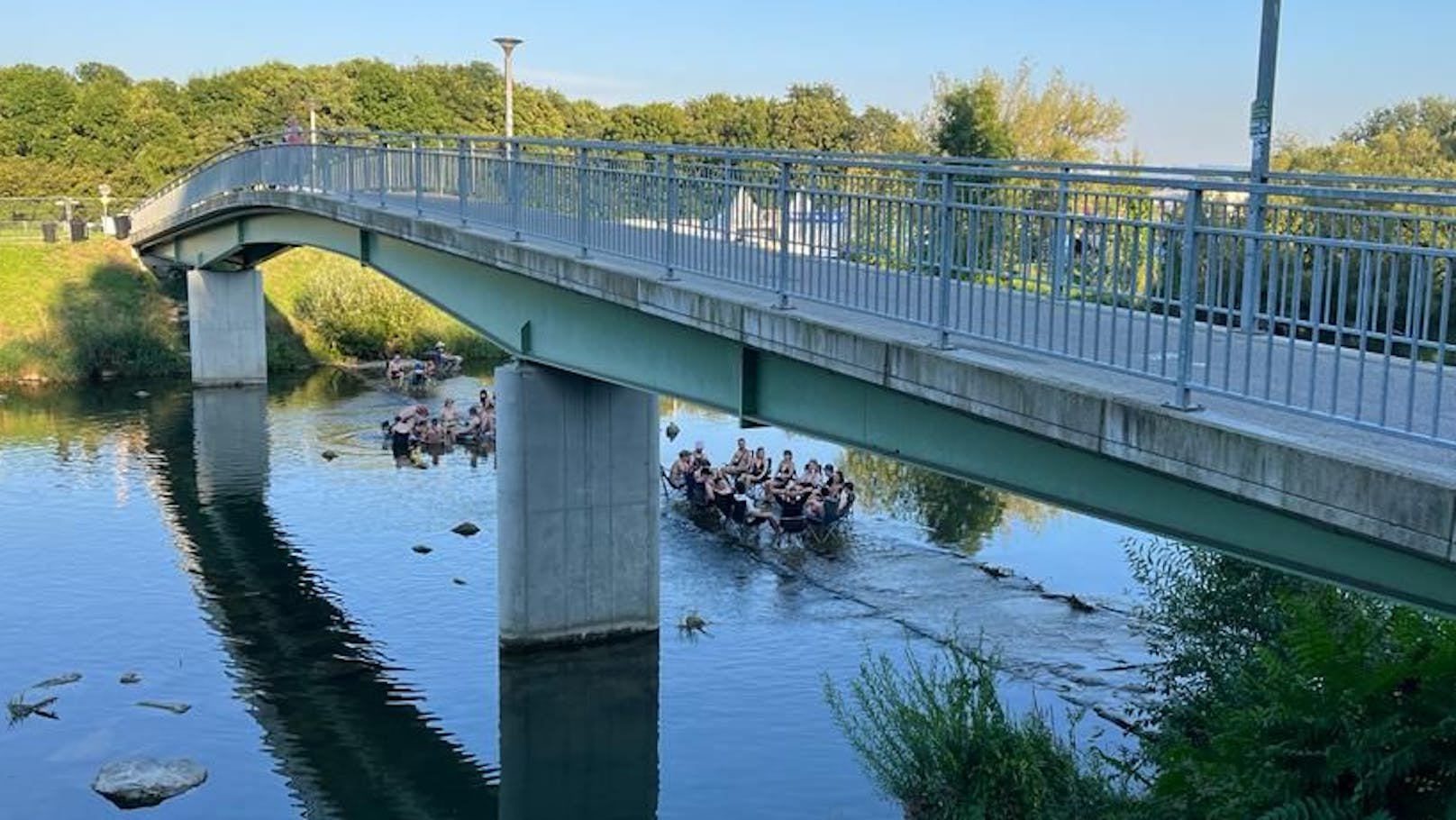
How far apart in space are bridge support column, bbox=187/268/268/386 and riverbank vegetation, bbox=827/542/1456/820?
27.5 metres

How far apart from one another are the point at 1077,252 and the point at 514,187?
927cm

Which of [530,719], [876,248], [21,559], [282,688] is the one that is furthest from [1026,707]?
[21,559]

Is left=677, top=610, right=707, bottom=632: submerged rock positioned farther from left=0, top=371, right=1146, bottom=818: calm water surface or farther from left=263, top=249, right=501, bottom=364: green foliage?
left=263, top=249, right=501, bottom=364: green foliage

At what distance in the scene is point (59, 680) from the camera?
18250mm

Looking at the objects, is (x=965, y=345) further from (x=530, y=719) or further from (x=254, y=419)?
(x=254, y=419)

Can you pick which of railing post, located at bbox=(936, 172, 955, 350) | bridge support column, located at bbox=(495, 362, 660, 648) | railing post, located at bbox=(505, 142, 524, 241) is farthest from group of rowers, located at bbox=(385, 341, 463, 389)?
railing post, located at bbox=(936, 172, 955, 350)

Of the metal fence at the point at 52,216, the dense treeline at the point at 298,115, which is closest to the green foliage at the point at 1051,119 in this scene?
the dense treeline at the point at 298,115

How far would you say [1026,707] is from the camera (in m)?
17.1

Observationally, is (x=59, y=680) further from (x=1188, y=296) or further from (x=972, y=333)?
(x=1188, y=296)

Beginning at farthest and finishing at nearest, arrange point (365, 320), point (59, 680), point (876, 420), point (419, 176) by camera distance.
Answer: point (365, 320)
point (419, 176)
point (59, 680)
point (876, 420)

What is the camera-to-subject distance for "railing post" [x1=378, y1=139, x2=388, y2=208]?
23602mm

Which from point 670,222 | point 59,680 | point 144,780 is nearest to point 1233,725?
point 670,222

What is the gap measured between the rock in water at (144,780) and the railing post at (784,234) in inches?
322

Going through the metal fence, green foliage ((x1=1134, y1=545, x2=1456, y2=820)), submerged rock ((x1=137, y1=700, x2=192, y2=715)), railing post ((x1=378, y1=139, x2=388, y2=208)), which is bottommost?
submerged rock ((x1=137, y1=700, x2=192, y2=715))
